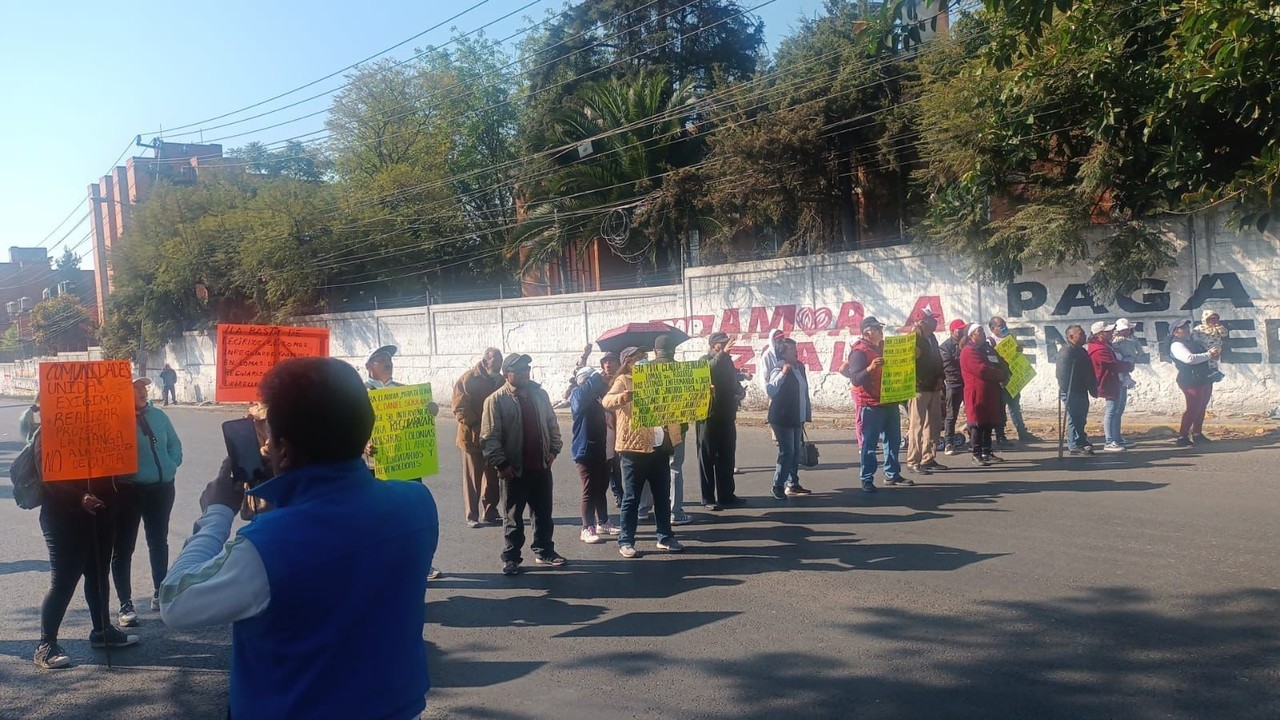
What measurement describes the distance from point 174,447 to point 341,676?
536cm

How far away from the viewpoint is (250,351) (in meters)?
7.24

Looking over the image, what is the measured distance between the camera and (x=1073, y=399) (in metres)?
12.5

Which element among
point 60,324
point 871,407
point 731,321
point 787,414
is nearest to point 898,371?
point 871,407

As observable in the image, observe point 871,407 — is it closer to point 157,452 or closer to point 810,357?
point 157,452

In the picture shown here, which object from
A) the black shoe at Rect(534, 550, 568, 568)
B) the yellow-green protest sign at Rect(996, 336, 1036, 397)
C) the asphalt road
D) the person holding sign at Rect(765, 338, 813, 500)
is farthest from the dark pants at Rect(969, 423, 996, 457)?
the black shoe at Rect(534, 550, 568, 568)

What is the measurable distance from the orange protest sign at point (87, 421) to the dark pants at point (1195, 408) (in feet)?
39.6

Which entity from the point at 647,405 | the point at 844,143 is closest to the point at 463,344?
the point at 844,143

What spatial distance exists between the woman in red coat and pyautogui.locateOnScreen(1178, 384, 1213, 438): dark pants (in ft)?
8.06

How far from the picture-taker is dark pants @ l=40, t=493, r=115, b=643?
6.03 metres

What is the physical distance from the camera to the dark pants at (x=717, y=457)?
9.95 m

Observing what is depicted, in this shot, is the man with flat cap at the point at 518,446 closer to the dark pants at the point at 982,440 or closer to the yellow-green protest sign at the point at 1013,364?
the dark pants at the point at 982,440

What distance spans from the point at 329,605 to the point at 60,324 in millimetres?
63112

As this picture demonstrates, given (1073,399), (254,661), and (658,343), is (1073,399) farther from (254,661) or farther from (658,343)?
(254,661)

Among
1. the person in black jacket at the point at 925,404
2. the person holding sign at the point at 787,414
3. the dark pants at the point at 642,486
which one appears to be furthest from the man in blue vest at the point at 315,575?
the person in black jacket at the point at 925,404
